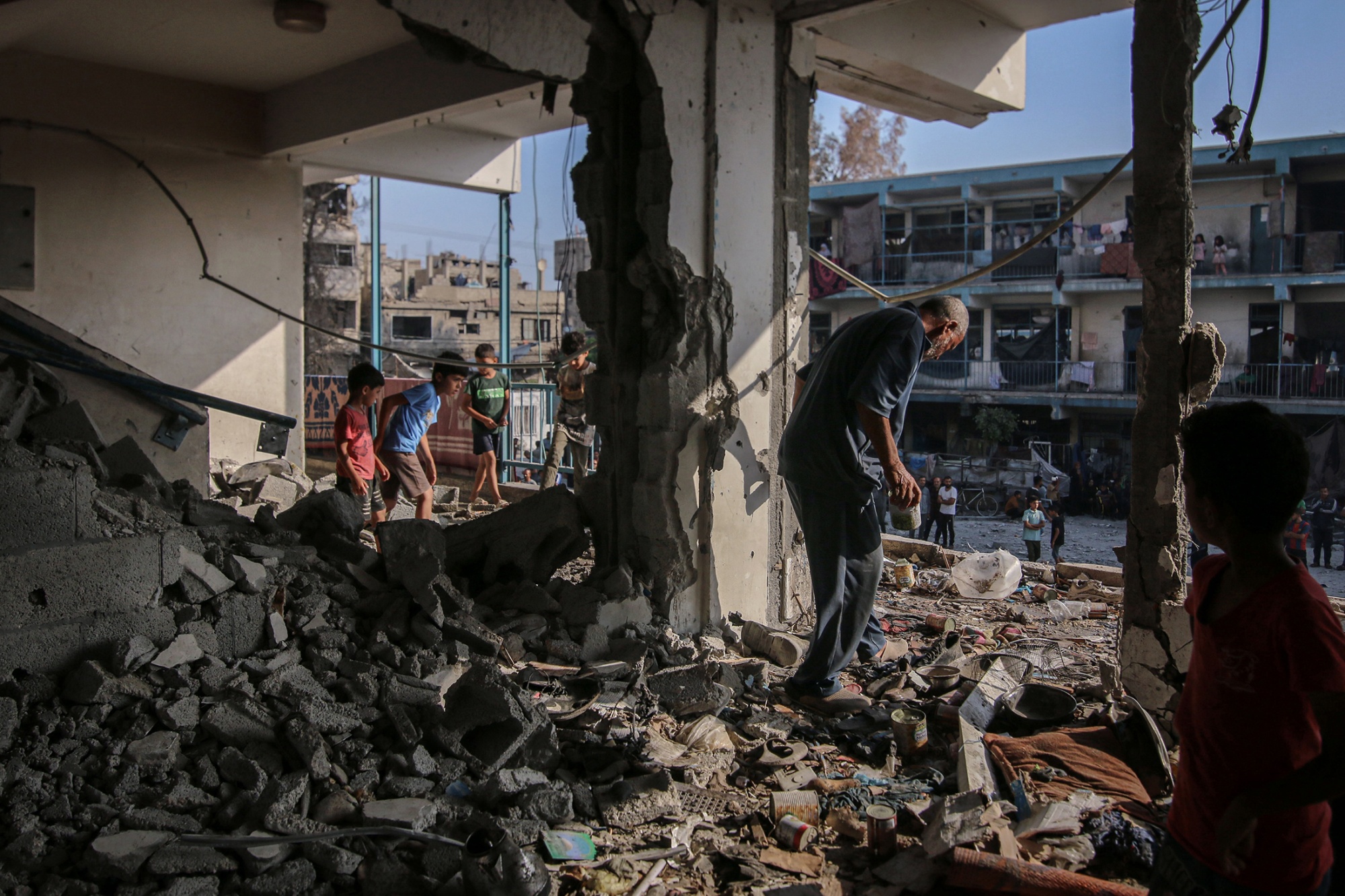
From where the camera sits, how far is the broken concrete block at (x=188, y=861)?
8.73ft

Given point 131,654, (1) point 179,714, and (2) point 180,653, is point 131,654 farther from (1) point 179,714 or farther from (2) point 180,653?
(1) point 179,714

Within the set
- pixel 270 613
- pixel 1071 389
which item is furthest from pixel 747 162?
pixel 1071 389

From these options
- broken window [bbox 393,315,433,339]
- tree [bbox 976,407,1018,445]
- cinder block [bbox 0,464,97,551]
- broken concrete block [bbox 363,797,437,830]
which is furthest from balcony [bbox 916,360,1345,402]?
→ broken window [bbox 393,315,433,339]

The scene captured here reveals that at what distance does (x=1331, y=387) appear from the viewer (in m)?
15.1

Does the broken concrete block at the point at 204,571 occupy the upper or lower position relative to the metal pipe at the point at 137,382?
lower

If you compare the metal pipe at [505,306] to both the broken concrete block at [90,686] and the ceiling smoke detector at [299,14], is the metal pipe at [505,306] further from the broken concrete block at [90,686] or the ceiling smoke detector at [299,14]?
the broken concrete block at [90,686]

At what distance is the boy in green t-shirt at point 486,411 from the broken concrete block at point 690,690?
5.17m

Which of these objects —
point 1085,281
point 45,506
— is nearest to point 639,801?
point 45,506

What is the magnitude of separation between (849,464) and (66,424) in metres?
3.53

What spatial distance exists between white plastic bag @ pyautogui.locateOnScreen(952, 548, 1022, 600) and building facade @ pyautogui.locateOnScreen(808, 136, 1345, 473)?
8472 mm

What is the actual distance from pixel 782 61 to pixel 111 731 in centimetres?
442

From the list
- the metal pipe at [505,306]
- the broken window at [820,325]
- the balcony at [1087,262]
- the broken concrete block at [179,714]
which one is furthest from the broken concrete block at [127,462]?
the broken window at [820,325]

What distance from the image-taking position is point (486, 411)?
9.16 m

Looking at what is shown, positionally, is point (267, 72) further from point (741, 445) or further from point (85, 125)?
point (741, 445)
